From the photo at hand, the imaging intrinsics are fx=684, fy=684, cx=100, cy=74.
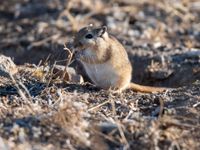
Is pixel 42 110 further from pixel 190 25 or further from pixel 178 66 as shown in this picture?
pixel 190 25

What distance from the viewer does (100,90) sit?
587 centimetres

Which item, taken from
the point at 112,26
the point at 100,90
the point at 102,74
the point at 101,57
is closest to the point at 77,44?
the point at 101,57

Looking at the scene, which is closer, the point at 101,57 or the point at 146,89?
the point at 101,57

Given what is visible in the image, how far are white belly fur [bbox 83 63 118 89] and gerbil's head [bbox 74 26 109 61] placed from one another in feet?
0.25

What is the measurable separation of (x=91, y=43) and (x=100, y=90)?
446 millimetres

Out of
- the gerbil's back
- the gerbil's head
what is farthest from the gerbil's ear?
the gerbil's back

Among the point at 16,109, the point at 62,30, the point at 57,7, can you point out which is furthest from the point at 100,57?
the point at 57,7

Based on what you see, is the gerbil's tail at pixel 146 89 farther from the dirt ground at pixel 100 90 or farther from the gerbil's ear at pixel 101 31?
the gerbil's ear at pixel 101 31

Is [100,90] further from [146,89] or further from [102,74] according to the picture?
[146,89]

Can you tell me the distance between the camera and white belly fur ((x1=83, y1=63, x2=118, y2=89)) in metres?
5.97

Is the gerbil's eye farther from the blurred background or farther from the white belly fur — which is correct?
the blurred background

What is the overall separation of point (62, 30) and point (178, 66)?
7.33 feet

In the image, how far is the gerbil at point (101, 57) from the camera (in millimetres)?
5980

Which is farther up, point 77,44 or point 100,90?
point 77,44
